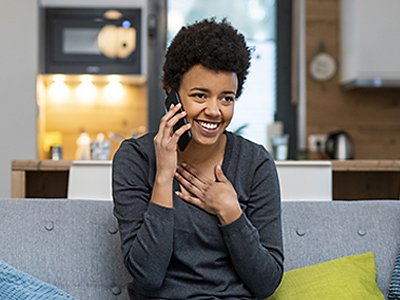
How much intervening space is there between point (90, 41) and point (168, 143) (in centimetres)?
291

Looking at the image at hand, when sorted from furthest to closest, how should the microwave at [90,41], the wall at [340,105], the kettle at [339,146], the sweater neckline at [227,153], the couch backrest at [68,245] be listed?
1. the wall at [340,105]
2. the kettle at [339,146]
3. the microwave at [90,41]
4. the couch backrest at [68,245]
5. the sweater neckline at [227,153]

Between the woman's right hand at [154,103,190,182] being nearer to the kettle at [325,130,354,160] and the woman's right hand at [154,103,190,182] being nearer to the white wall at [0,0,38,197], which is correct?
the white wall at [0,0,38,197]

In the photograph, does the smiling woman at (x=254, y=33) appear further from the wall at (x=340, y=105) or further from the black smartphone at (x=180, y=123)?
the black smartphone at (x=180, y=123)

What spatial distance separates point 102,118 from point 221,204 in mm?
3185

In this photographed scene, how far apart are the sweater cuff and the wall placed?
10.7 ft

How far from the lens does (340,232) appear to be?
194cm

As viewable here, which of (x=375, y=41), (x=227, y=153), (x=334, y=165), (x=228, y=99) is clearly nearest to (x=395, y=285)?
(x=227, y=153)

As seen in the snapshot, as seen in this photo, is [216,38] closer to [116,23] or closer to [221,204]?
[221,204]

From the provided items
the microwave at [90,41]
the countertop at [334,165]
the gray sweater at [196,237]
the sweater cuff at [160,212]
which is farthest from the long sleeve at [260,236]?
the microwave at [90,41]

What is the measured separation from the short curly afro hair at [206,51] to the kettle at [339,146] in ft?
9.52

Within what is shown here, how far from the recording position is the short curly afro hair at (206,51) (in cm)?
157

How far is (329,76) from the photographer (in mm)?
4680

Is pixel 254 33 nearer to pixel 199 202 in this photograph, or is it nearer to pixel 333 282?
pixel 333 282

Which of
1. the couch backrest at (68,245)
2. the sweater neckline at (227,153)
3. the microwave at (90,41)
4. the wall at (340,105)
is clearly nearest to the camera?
the sweater neckline at (227,153)
